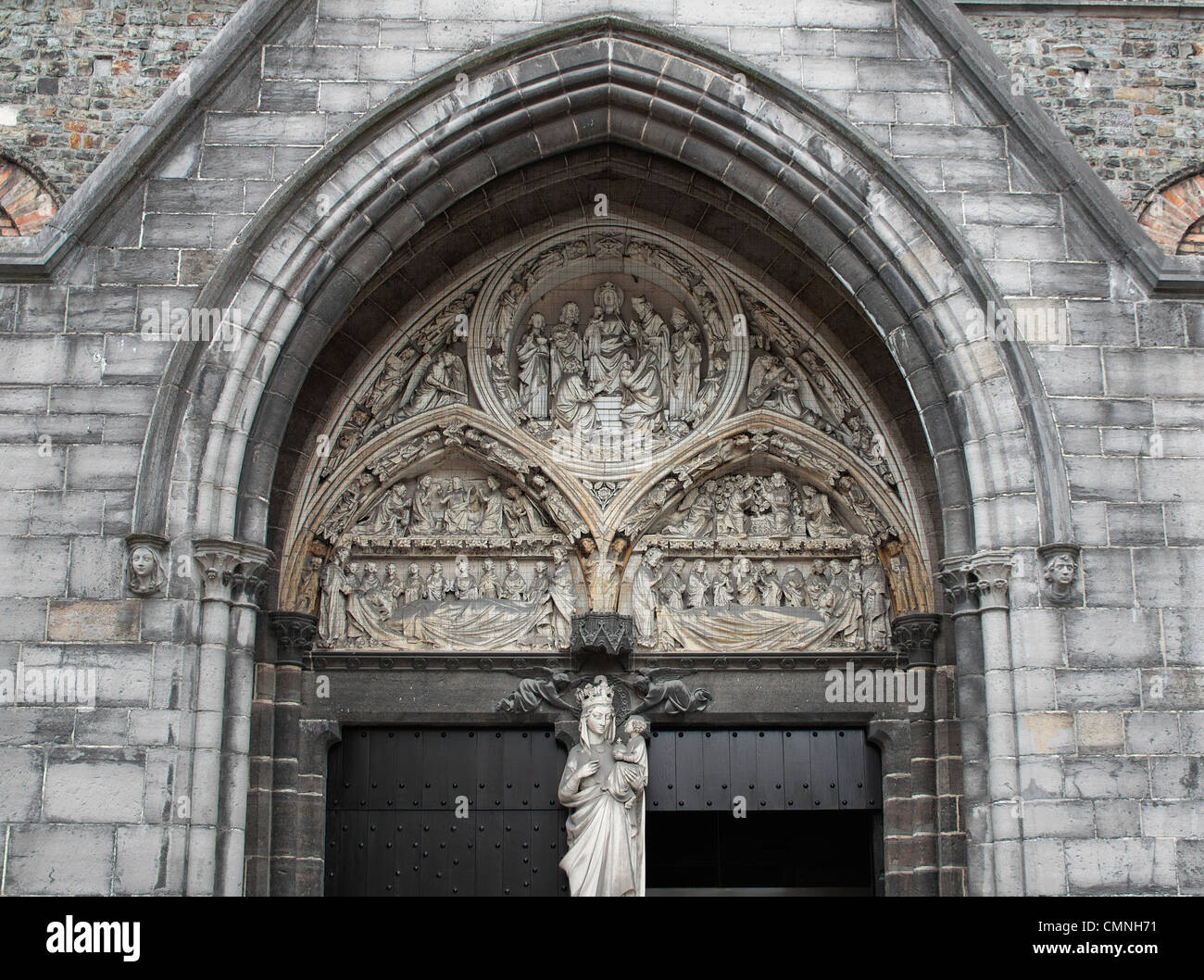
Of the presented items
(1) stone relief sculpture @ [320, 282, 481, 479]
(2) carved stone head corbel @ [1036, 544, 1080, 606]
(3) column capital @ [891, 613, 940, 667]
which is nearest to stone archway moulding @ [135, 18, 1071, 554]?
(2) carved stone head corbel @ [1036, 544, 1080, 606]

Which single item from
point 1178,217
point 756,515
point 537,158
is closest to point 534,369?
point 537,158

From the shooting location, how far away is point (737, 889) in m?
11.9

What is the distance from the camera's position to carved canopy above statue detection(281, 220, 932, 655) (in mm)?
11062

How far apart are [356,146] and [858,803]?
566cm

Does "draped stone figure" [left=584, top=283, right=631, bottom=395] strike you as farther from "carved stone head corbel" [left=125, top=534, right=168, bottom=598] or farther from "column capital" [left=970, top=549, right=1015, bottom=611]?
"carved stone head corbel" [left=125, top=534, right=168, bottom=598]

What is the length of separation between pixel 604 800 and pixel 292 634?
2.41 metres

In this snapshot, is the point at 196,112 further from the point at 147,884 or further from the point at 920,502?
the point at 920,502

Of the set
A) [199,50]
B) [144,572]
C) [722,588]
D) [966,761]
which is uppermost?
[199,50]

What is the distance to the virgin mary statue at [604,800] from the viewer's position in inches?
404

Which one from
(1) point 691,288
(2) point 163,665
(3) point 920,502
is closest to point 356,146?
(1) point 691,288

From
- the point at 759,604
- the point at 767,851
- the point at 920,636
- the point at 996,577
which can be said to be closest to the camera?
the point at 996,577

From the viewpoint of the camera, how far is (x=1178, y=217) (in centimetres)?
1162

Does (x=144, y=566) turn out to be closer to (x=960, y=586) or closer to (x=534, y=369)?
(x=534, y=369)

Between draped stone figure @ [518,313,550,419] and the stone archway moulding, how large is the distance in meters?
1.45
